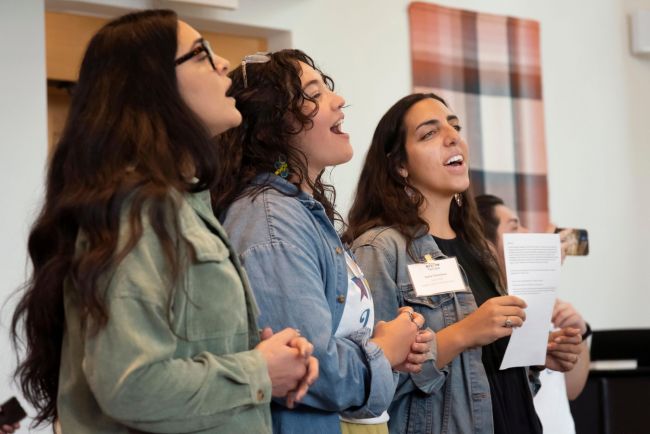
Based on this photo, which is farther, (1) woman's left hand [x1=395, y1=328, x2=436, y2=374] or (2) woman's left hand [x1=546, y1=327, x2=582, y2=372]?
(2) woman's left hand [x1=546, y1=327, x2=582, y2=372]

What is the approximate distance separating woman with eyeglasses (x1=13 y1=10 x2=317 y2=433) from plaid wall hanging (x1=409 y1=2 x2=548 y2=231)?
11.6ft

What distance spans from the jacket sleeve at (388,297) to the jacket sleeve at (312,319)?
1.47ft

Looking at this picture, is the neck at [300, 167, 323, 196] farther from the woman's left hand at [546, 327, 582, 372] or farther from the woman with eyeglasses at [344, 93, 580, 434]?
the woman's left hand at [546, 327, 582, 372]

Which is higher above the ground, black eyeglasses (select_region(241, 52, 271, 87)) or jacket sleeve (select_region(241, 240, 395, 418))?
black eyeglasses (select_region(241, 52, 271, 87))

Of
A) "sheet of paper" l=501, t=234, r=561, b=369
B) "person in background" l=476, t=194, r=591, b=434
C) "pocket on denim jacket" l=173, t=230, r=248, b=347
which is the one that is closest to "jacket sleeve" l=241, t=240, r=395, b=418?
"pocket on denim jacket" l=173, t=230, r=248, b=347

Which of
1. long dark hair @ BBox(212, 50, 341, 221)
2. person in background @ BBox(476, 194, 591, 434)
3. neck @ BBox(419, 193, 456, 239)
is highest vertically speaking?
long dark hair @ BBox(212, 50, 341, 221)

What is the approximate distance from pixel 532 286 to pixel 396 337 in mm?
651

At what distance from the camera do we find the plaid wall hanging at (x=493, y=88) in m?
5.07

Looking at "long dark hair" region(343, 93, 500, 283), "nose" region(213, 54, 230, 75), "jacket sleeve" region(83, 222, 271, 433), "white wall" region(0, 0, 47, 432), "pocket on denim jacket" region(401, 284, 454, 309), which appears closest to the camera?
"jacket sleeve" region(83, 222, 271, 433)

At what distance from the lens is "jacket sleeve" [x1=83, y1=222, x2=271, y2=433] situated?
1.35 m

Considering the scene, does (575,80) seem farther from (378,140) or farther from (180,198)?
(180,198)

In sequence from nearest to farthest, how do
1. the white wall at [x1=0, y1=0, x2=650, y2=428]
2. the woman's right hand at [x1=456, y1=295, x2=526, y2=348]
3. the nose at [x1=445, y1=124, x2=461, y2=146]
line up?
the woman's right hand at [x1=456, y1=295, x2=526, y2=348] → the nose at [x1=445, y1=124, x2=461, y2=146] → the white wall at [x1=0, y1=0, x2=650, y2=428]

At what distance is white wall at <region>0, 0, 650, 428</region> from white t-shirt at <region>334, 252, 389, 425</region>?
2540 millimetres

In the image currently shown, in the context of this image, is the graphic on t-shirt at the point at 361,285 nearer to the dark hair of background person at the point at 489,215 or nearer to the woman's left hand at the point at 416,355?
the woman's left hand at the point at 416,355
